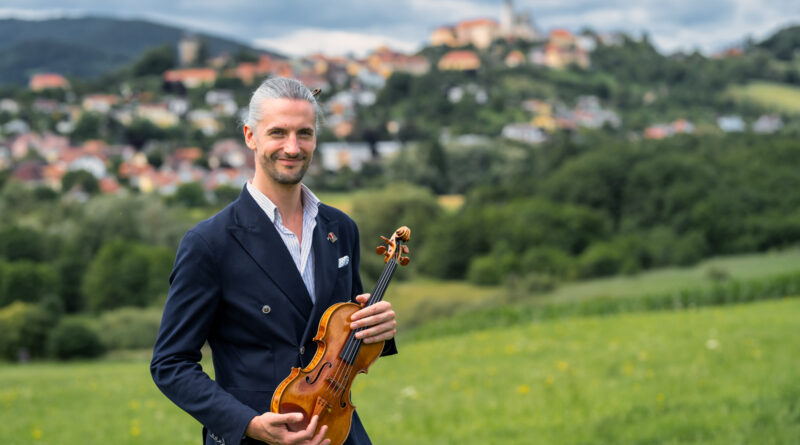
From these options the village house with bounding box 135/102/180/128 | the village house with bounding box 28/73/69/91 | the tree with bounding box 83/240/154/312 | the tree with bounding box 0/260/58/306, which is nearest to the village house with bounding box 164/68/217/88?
the village house with bounding box 135/102/180/128

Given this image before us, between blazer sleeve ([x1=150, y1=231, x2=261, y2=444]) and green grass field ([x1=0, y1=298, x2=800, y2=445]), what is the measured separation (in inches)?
204

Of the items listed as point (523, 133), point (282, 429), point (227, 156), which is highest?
point (523, 133)

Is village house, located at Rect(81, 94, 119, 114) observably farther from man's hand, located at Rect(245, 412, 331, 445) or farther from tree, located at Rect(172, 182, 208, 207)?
man's hand, located at Rect(245, 412, 331, 445)

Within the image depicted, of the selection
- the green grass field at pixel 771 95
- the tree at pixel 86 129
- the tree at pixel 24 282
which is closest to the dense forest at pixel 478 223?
the tree at pixel 24 282

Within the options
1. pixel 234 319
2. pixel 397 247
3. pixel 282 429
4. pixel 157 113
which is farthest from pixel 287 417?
pixel 157 113

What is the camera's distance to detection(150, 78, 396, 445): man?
2.78 m

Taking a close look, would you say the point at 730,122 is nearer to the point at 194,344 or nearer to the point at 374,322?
the point at 374,322

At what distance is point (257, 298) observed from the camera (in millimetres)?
2842

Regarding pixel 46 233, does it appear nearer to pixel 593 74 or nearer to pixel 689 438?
pixel 689 438

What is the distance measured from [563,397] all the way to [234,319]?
6.90m

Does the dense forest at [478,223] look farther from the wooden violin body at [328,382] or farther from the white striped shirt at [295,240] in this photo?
the wooden violin body at [328,382]

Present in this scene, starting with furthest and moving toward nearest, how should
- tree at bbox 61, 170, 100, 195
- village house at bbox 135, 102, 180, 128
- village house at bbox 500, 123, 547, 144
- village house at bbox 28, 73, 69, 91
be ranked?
village house at bbox 28, 73, 69, 91
village house at bbox 135, 102, 180, 128
village house at bbox 500, 123, 547, 144
tree at bbox 61, 170, 100, 195

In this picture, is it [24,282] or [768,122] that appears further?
[768,122]

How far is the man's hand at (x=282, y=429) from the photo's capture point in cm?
268
